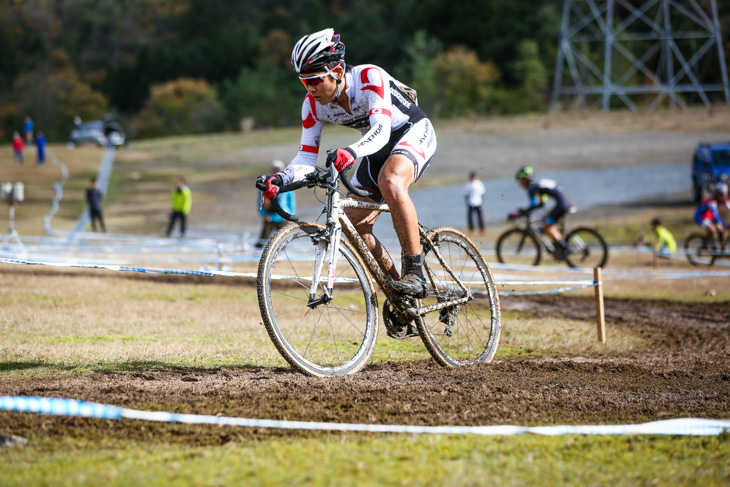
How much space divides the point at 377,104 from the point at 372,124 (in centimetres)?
16

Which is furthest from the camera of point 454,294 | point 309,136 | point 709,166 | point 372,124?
point 709,166

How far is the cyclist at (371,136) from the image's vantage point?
612cm

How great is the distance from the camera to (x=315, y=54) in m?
6.09

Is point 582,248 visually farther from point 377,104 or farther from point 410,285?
point 377,104

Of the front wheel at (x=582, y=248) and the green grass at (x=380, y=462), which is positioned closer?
the green grass at (x=380, y=462)

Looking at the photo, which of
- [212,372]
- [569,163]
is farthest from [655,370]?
[569,163]

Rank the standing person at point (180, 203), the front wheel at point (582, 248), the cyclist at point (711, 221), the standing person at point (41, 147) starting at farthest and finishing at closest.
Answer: the standing person at point (41, 147), the standing person at point (180, 203), the cyclist at point (711, 221), the front wheel at point (582, 248)

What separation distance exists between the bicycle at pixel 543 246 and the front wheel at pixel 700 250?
206 cm

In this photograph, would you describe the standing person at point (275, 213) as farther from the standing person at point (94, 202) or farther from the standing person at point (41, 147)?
the standing person at point (41, 147)

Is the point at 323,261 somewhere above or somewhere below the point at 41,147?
below

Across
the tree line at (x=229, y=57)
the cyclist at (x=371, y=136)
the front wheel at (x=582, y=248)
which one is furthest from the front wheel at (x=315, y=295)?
the tree line at (x=229, y=57)

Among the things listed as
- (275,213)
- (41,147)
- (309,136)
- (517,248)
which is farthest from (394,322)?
(41,147)

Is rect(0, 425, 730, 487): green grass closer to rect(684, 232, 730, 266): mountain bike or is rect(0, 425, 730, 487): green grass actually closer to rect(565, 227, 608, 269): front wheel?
rect(565, 227, 608, 269): front wheel

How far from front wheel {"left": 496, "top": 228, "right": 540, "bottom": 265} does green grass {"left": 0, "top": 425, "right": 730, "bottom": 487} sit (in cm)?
1525
